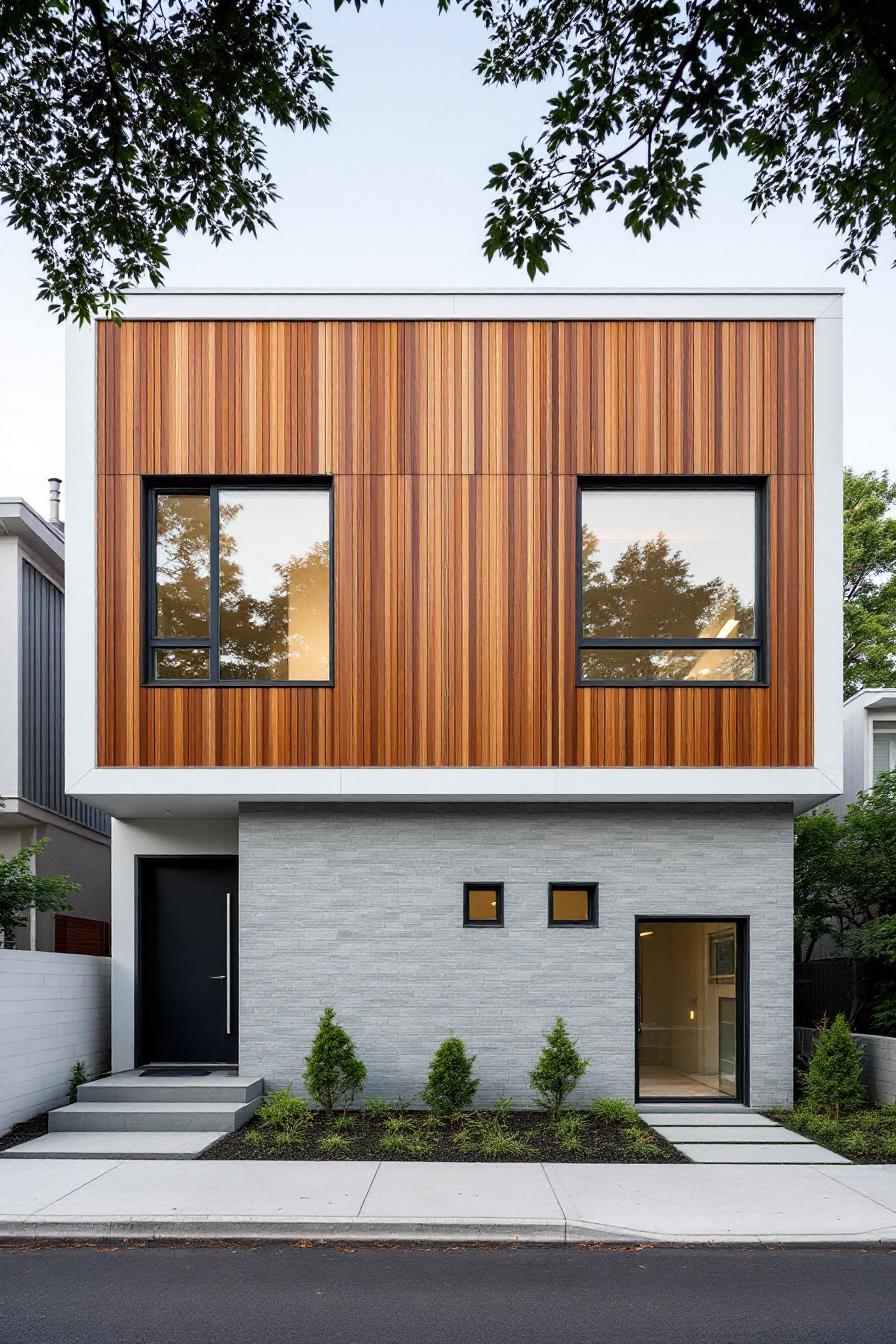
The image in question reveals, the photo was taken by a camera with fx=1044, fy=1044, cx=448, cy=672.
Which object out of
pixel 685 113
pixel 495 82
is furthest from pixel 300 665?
pixel 685 113

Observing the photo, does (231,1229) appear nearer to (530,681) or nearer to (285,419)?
(530,681)

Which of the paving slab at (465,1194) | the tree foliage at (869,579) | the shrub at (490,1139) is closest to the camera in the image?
the paving slab at (465,1194)

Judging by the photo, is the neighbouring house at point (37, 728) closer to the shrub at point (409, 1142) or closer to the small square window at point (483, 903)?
the small square window at point (483, 903)

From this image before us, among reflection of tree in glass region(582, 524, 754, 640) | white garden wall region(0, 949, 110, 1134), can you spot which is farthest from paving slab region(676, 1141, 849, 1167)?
white garden wall region(0, 949, 110, 1134)

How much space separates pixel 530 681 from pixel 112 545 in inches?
168

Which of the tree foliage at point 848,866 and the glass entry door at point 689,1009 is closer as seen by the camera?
the glass entry door at point 689,1009

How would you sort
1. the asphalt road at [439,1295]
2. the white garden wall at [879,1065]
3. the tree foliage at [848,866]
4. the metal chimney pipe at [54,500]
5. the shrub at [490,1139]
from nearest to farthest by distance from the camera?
the asphalt road at [439,1295] < the shrub at [490,1139] < the white garden wall at [879,1065] < the tree foliage at [848,866] < the metal chimney pipe at [54,500]

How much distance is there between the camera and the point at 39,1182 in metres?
7.55

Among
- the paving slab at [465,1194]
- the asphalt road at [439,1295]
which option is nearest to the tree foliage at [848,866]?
the paving slab at [465,1194]

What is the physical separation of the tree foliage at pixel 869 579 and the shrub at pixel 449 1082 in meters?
18.6

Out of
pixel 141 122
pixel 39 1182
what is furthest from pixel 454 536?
pixel 39 1182

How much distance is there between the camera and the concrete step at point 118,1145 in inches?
328

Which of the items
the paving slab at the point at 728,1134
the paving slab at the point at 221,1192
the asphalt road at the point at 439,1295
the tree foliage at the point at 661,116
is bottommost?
the paving slab at the point at 728,1134

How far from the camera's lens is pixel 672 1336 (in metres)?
5.05
